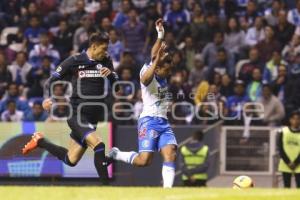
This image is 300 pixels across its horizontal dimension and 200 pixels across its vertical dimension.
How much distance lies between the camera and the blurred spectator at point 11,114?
80.1ft

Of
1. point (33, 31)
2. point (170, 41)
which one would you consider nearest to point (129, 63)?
point (170, 41)

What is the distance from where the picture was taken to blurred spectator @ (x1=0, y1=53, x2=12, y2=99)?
83.4 ft

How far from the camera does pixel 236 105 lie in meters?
23.9

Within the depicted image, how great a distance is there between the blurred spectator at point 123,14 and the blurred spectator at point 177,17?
1.00 metres

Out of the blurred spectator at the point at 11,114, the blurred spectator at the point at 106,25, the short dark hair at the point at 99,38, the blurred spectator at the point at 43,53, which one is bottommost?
the blurred spectator at the point at 11,114

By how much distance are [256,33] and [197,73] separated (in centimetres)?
215

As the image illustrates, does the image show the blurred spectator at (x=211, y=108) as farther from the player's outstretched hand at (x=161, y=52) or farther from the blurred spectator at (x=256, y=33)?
the player's outstretched hand at (x=161, y=52)

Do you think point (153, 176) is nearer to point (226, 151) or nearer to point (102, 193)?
point (226, 151)

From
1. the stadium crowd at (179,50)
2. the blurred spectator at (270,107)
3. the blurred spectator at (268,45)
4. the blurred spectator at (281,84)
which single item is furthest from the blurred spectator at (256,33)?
the blurred spectator at (270,107)

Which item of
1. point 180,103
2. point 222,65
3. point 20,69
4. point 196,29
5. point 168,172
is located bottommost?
point 168,172

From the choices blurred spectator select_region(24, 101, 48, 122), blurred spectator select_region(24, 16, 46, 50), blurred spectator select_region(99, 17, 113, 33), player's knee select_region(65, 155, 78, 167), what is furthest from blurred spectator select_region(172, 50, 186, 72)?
player's knee select_region(65, 155, 78, 167)

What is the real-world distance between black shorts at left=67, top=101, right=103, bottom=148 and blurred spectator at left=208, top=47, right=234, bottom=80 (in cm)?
924

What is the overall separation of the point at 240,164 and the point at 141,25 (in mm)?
5091

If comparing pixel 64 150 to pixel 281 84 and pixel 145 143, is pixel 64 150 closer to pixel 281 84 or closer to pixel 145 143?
pixel 145 143
